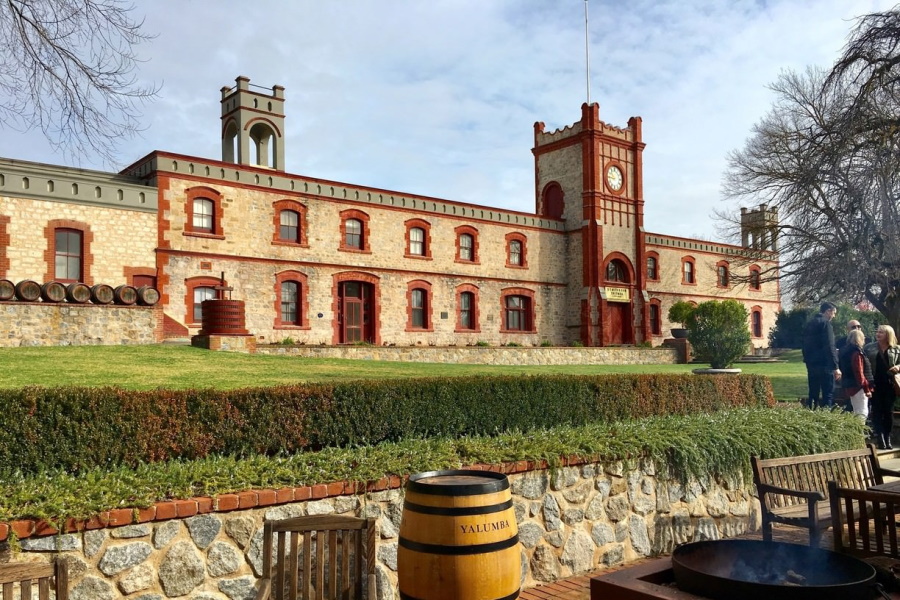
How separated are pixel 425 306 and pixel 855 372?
59.9ft

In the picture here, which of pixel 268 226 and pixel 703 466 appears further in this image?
pixel 268 226

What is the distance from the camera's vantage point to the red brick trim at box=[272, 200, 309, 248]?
2377 cm

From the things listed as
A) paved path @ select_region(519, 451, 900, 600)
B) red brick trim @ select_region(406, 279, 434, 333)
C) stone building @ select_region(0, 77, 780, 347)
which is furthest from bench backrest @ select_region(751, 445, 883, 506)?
red brick trim @ select_region(406, 279, 434, 333)

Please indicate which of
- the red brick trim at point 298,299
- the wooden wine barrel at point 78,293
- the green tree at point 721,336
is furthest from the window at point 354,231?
the green tree at point 721,336

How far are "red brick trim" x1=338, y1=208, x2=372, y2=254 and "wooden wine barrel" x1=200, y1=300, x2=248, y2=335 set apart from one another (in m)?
7.80

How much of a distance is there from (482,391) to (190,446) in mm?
3411

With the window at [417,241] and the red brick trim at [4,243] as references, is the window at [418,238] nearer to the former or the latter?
the window at [417,241]

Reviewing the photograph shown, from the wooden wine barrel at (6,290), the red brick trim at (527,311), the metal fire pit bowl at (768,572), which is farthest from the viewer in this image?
the red brick trim at (527,311)

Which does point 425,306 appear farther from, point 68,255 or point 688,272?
point 688,272

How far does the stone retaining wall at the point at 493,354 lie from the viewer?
814 inches

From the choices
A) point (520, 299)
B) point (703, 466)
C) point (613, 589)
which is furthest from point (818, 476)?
point (520, 299)

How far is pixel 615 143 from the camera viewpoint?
33.3 m

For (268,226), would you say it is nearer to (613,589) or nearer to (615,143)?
(615,143)

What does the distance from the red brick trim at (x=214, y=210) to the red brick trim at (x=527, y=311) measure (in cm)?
1246
